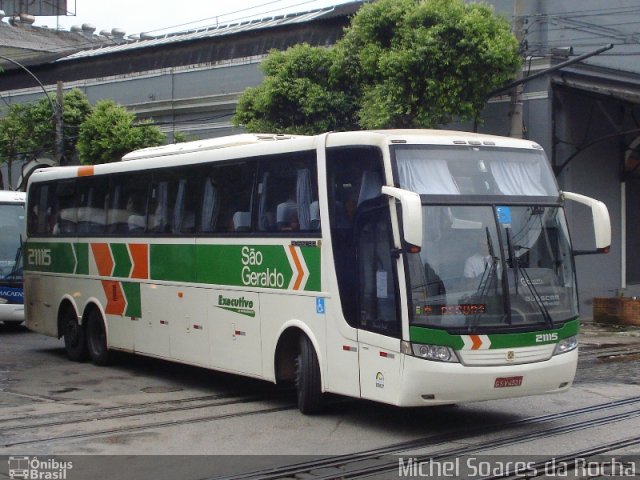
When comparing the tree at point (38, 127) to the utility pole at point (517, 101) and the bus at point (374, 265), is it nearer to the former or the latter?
the utility pole at point (517, 101)

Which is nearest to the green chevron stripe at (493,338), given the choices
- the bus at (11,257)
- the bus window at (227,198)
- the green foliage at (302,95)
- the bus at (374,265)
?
the bus at (374,265)

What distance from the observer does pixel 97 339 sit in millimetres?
16297

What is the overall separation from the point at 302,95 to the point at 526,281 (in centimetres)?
1587

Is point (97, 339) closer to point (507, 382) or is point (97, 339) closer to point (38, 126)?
point (507, 382)

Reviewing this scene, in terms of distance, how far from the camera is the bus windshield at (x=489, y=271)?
1002 centimetres

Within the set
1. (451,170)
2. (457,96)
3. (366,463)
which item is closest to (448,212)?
(451,170)

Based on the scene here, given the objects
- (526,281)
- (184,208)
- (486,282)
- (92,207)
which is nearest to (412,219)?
(486,282)

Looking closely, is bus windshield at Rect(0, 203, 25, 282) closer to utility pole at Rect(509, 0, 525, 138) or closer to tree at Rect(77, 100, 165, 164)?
tree at Rect(77, 100, 165, 164)

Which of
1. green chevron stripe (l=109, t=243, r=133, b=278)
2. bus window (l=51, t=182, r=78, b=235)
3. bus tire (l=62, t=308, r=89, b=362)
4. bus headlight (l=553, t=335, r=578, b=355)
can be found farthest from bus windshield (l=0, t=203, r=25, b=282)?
bus headlight (l=553, t=335, r=578, b=355)

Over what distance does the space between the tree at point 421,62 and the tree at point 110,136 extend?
7.66m

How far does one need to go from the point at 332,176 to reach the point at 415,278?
5.84 feet

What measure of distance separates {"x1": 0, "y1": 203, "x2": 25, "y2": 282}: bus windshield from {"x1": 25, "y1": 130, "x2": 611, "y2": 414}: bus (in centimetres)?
865

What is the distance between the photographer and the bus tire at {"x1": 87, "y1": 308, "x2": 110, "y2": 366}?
→ 16078mm

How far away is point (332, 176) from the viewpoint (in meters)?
11.2
